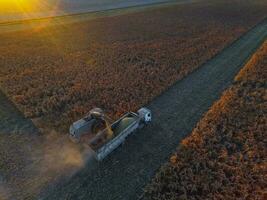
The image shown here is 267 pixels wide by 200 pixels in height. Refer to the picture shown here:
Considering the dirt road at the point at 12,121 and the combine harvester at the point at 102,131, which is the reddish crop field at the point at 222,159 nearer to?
the combine harvester at the point at 102,131

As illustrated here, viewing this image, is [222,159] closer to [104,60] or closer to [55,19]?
[104,60]

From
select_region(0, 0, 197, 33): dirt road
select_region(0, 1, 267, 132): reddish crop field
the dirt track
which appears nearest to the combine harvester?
the dirt track

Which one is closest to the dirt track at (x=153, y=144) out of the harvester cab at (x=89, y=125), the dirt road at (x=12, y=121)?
the harvester cab at (x=89, y=125)

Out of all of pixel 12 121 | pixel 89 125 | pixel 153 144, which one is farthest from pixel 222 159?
pixel 12 121

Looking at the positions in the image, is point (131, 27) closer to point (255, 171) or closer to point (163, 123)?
point (163, 123)

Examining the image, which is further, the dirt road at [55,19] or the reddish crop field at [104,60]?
the dirt road at [55,19]

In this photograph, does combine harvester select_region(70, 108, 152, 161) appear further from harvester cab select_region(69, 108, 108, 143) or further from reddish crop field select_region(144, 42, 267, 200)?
reddish crop field select_region(144, 42, 267, 200)
